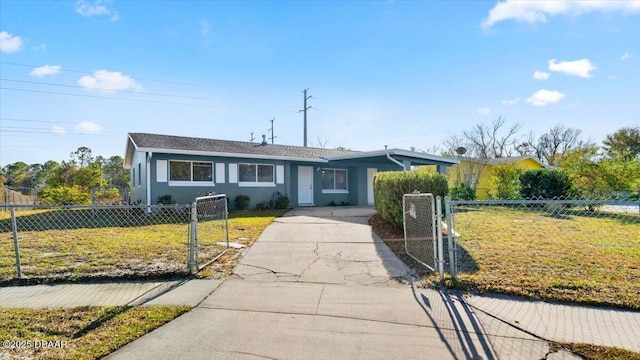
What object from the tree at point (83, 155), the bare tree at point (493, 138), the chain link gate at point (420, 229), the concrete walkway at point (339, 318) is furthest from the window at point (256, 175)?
the tree at point (83, 155)

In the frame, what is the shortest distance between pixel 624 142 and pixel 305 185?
35445mm

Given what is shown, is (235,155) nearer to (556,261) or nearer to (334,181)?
(334,181)

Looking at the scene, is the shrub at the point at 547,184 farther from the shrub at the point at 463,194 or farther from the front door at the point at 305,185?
the front door at the point at 305,185

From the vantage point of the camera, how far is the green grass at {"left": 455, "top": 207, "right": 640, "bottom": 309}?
420cm

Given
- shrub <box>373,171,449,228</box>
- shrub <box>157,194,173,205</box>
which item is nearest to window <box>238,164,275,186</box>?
shrub <box>157,194,173,205</box>

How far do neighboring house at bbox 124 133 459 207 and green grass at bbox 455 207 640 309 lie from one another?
6.57 m

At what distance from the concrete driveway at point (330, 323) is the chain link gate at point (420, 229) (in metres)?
0.49

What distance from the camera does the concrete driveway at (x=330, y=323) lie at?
2.80 metres

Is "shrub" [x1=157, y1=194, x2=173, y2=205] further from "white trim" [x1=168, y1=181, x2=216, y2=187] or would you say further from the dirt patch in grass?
the dirt patch in grass

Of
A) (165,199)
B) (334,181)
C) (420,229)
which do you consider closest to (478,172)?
(334,181)

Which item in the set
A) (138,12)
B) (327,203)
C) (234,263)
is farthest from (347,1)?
(327,203)

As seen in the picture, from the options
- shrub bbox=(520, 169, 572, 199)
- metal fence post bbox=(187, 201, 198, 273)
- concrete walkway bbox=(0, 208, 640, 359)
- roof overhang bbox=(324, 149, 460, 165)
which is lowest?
concrete walkway bbox=(0, 208, 640, 359)

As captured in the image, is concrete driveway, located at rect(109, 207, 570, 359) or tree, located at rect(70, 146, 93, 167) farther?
tree, located at rect(70, 146, 93, 167)

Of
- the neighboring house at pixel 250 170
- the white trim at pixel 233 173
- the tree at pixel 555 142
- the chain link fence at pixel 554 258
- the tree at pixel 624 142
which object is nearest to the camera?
the chain link fence at pixel 554 258
